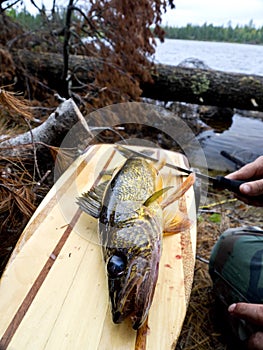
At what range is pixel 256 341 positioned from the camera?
5.96 feet

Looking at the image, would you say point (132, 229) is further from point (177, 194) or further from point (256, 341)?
point (256, 341)

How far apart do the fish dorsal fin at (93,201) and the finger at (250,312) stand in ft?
3.22

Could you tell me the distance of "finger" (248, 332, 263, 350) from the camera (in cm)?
179

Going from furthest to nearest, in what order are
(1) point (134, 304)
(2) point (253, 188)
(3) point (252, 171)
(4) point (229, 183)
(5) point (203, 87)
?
(5) point (203, 87)
(3) point (252, 171)
(4) point (229, 183)
(2) point (253, 188)
(1) point (134, 304)

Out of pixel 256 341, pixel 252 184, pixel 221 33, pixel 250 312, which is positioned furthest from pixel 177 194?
pixel 221 33

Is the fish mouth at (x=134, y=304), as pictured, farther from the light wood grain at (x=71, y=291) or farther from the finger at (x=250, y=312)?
the finger at (x=250, y=312)

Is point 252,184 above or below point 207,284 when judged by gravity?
above

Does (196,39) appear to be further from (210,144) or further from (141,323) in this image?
(141,323)

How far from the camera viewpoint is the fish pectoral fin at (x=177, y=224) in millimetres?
2260

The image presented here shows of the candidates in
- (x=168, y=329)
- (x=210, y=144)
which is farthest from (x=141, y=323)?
(x=210, y=144)

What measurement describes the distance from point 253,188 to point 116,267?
1.09 metres

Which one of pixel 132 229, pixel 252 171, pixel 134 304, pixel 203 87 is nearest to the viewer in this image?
pixel 134 304

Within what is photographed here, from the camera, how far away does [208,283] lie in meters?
2.78

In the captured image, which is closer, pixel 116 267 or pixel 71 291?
pixel 116 267
